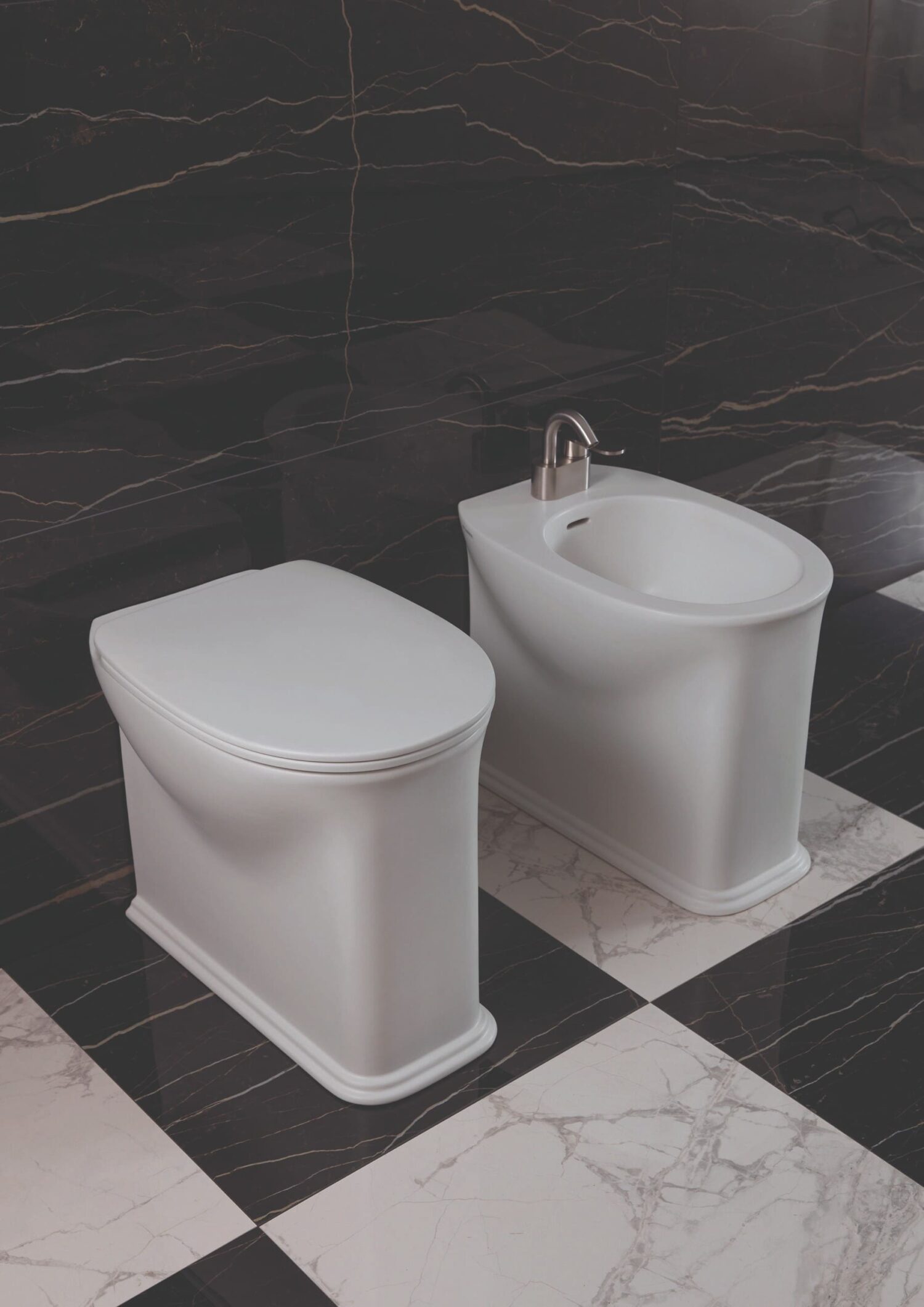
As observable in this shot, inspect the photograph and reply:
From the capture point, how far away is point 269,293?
164 cm

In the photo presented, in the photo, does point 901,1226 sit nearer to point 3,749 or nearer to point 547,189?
point 3,749

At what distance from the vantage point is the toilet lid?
1351mm

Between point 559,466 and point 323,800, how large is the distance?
0.72 meters

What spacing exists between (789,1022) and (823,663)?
920 mm

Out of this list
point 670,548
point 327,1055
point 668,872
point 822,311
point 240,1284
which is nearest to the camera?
point 240,1284

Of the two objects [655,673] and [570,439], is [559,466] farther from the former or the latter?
[655,673]

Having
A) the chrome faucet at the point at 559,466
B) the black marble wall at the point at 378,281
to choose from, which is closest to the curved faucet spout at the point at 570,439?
the chrome faucet at the point at 559,466

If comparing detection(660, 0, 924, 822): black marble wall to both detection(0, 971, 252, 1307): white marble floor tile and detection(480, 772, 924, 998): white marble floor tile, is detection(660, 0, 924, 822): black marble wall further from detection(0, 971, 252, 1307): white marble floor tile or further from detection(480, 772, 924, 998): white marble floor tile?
detection(0, 971, 252, 1307): white marble floor tile

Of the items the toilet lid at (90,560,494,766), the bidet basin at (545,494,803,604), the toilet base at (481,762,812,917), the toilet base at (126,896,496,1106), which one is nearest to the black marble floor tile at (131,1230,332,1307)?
the toilet base at (126,896,496,1106)

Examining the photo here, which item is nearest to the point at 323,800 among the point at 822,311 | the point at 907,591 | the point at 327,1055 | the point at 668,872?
the point at 327,1055

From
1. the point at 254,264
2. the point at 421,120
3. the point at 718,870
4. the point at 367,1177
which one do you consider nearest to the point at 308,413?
the point at 254,264

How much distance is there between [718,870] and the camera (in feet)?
5.80

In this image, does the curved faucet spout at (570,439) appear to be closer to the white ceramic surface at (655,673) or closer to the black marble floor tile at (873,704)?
the white ceramic surface at (655,673)

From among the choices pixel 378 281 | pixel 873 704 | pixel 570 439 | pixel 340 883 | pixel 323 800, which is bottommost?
pixel 873 704
